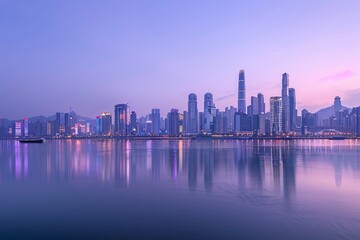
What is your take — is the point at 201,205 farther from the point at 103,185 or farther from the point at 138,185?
the point at 103,185

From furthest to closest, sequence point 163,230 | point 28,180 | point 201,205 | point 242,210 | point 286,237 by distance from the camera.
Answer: point 28,180 < point 201,205 < point 242,210 < point 163,230 < point 286,237

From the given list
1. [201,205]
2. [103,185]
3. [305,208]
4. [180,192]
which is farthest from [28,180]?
[305,208]

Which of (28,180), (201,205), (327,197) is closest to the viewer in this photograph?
(201,205)

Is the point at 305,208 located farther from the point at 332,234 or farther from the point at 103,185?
the point at 103,185

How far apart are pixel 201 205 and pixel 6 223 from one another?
8.70 metres

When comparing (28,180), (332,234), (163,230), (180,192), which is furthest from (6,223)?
(28,180)

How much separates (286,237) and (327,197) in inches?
354

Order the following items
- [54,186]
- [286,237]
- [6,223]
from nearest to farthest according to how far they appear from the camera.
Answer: [286,237] → [6,223] → [54,186]

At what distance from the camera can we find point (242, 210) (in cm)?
1599

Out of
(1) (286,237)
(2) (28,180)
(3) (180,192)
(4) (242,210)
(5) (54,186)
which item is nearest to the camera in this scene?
(1) (286,237)

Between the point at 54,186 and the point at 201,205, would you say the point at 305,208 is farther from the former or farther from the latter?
the point at 54,186

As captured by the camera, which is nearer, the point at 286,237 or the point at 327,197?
the point at 286,237

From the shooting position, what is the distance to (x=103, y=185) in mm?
24750

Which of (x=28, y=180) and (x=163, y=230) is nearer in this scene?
(x=163, y=230)
